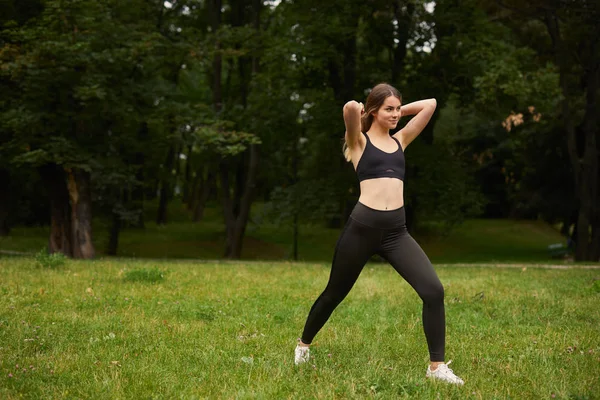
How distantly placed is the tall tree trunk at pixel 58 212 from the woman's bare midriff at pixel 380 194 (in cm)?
1822

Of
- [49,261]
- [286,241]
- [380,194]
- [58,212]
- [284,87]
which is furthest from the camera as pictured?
[286,241]

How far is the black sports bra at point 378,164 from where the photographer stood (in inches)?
220

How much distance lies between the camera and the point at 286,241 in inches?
1625

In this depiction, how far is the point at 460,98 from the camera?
23938mm

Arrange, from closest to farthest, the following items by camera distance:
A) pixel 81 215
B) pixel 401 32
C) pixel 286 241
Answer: pixel 81 215 < pixel 401 32 < pixel 286 241

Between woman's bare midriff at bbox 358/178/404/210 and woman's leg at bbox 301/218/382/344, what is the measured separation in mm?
214

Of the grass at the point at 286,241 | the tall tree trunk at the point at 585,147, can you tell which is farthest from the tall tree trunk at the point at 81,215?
the tall tree trunk at the point at 585,147

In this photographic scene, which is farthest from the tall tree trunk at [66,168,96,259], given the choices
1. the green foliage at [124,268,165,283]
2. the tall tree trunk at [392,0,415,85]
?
the tall tree trunk at [392,0,415,85]

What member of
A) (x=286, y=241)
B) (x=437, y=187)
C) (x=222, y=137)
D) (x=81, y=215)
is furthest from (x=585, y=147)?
(x=286, y=241)

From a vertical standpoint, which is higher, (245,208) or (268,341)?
(245,208)

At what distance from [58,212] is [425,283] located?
62.1 ft

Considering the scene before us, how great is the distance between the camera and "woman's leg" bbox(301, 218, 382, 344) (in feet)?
18.2

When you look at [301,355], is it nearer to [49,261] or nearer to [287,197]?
[49,261]

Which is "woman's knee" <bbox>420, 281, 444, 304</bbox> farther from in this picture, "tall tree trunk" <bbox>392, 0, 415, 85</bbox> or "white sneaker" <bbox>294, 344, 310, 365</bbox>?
"tall tree trunk" <bbox>392, 0, 415, 85</bbox>
